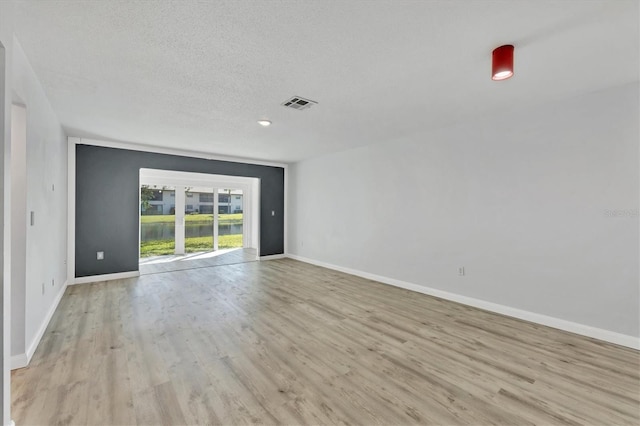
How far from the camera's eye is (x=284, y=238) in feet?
24.7

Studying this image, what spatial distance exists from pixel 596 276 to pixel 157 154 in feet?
22.7

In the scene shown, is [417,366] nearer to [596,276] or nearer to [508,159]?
[596,276]

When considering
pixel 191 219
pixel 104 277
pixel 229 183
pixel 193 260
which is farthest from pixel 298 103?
pixel 191 219

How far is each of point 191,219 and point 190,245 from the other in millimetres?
1034

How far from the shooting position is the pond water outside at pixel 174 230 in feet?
24.6

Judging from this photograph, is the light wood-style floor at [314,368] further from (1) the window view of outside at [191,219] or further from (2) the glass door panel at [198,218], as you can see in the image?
(2) the glass door panel at [198,218]

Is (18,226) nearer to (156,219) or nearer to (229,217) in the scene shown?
(156,219)

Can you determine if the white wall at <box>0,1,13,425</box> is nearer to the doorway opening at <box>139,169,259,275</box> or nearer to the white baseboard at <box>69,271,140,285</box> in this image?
the white baseboard at <box>69,271,140,285</box>

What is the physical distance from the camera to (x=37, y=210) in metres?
2.69

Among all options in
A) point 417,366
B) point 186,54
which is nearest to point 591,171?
point 417,366

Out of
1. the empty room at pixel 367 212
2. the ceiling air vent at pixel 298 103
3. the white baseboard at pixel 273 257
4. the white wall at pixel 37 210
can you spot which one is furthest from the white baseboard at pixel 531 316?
the white wall at pixel 37 210

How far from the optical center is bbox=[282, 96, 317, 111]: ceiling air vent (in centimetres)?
307

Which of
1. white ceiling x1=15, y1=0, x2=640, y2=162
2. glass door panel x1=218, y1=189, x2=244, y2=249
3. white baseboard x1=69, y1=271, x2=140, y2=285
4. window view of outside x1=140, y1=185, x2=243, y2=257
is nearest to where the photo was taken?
white ceiling x1=15, y1=0, x2=640, y2=162

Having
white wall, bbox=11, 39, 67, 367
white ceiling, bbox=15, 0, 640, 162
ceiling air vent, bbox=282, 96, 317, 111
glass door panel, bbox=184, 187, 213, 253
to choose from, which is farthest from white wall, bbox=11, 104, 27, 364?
glass door panel, bbox=184, 187, 213, 253
